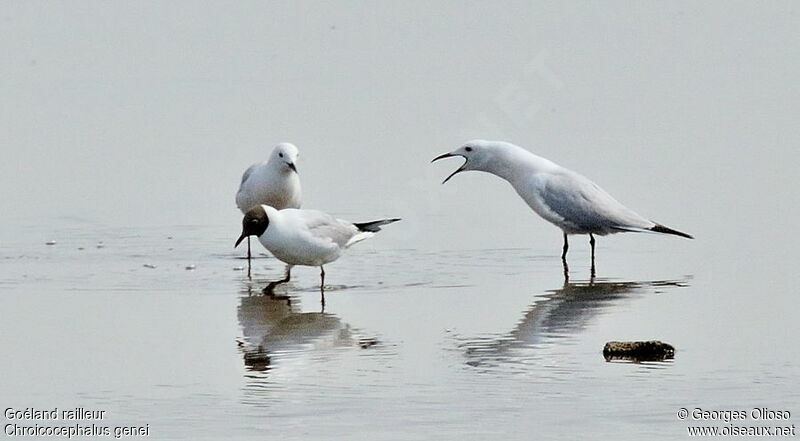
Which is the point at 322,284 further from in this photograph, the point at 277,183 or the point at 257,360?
the point at 257,360

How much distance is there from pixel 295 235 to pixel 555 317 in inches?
71.8

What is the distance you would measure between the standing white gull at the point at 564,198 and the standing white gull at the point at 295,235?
5.46 ft

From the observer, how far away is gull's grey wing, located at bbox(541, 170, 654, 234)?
11.8 meters

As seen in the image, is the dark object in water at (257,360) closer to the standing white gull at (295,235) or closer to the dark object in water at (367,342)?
the dark object in water at (367,342)

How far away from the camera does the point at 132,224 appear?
13.5 meters

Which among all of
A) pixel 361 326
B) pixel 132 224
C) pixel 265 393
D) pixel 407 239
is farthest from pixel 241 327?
pixel 132 224

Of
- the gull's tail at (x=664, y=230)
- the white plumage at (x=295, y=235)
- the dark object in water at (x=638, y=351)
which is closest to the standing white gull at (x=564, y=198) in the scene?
the gull's tail at (x=664, y=230)

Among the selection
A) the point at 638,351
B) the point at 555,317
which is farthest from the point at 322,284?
the point at 638,351

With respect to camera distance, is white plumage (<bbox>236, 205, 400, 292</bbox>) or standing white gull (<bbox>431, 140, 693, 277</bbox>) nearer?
white plumage (<bbox>236, 205, 400, 292</bbox>)

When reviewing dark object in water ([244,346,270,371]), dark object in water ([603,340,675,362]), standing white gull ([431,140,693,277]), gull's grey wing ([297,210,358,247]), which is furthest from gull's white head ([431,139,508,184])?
dark object in water ([603,340,675,362])

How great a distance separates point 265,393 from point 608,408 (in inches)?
57.7

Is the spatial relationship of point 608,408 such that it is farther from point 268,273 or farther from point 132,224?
point 132,224

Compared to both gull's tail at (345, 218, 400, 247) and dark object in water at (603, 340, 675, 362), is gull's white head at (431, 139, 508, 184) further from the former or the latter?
dark object in water at (603, 340, 675, 362)

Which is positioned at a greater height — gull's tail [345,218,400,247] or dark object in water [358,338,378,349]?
gull's tail [345,218,400,247]
